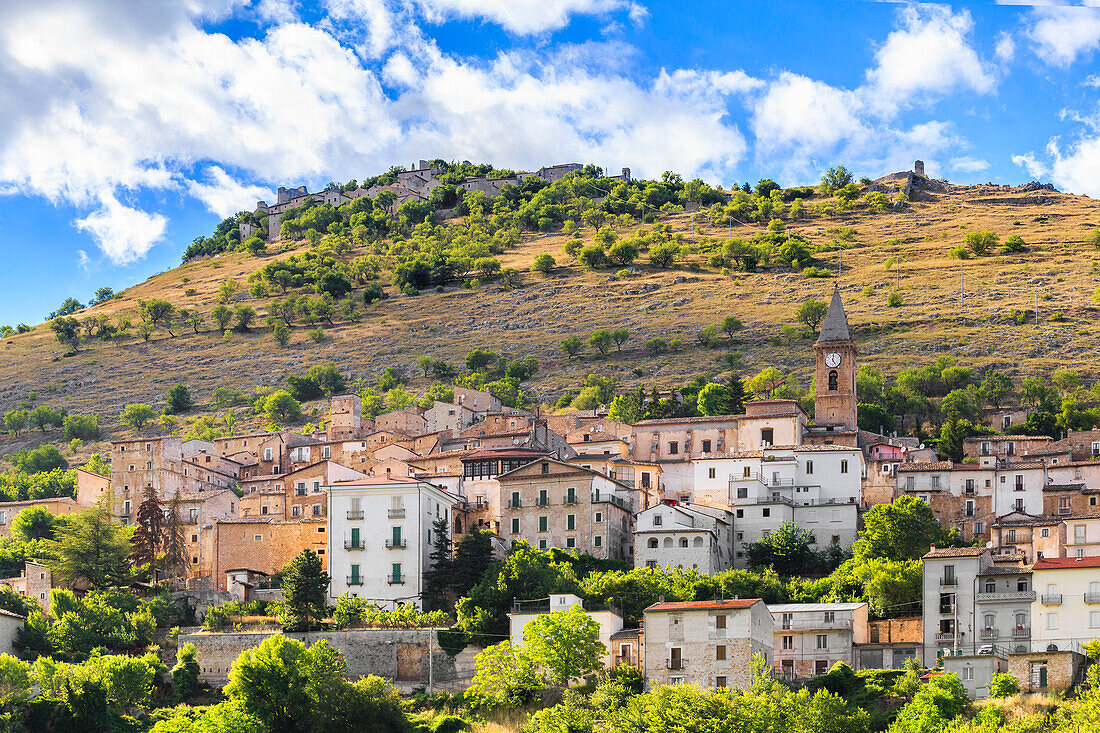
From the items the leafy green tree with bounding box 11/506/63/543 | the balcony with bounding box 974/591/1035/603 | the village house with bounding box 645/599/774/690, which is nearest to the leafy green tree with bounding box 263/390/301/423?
the leafy green tree with bounding box 11/506/63/543

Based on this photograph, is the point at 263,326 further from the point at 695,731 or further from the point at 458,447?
the point at 695,731

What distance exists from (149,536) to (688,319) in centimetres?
6383

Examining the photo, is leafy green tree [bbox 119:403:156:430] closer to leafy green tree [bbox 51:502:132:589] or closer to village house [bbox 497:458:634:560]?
leafy green tree [bbox 51:502:132:589]

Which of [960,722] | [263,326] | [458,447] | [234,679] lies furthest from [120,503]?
[263,326]

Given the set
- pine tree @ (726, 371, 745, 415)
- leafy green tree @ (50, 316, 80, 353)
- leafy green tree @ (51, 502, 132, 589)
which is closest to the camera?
leafy green tree @ (51, 502, 132, 589)

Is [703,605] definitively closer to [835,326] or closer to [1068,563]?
[1068,563]

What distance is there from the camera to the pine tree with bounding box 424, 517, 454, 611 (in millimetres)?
61625

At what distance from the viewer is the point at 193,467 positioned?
81.2 meters

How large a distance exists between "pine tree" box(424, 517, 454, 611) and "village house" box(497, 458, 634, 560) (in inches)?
164

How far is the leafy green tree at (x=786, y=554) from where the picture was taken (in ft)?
213

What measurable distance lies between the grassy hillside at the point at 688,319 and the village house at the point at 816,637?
1917 inches

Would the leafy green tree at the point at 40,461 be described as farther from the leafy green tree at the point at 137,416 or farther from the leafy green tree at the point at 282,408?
the leafy green tree at the point at 282,408

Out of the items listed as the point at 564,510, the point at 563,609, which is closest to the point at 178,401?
the point at 564,510

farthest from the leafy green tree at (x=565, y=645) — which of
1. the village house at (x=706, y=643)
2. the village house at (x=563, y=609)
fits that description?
the village house at (x=706, y=643)
